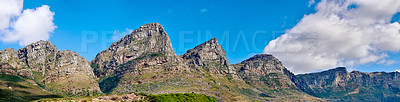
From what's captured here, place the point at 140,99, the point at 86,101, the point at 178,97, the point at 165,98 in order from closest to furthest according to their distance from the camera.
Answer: the point at 86,101
the point at 140,99
the point at 165,98
the point at 178,97

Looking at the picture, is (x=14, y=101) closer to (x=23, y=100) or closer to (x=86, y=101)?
(x=23, y=100)

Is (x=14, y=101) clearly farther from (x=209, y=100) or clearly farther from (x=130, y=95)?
(x=209, y=100)

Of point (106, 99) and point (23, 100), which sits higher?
point (106, 99)

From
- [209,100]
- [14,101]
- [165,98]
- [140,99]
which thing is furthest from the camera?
[14,101]

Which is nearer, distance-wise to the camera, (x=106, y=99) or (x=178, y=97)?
(x=106, y=99)

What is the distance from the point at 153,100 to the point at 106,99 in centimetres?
1834

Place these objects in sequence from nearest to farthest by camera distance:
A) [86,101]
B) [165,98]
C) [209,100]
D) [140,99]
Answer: [86,101] < [140,99] < [165,98] < [209,100]

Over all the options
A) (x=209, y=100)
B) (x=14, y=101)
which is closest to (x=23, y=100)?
(x=14, y=101)

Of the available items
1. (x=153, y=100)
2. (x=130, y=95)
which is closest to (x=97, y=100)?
(x=130, y=95)

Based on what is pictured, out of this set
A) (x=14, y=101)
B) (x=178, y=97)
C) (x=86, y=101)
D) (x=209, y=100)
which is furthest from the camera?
(x=14, y=101)

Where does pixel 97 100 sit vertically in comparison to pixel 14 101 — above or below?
above

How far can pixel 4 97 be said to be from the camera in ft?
633

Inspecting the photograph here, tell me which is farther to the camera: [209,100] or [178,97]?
[209,100]

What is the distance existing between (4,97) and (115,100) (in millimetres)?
169008
